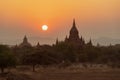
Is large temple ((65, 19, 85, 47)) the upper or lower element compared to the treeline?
upper

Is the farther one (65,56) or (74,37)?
(74,37)

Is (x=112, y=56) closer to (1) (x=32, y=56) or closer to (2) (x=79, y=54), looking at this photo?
(2) (x=79, y=54)

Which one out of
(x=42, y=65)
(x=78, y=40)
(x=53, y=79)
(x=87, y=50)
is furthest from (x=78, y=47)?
(x=53, y=79)

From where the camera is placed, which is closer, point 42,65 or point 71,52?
point 42,65

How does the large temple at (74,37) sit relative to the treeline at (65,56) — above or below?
above

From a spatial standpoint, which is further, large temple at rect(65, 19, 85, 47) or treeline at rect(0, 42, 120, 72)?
large temple at rect(65, 19, 85, 47)

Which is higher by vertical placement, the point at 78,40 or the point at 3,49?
the point at 78,40

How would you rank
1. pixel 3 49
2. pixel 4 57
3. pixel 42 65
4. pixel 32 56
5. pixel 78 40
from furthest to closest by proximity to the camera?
pixel 78 40, pixel 42 65, pixel 32 56, pixel 3 49, pixel 4 57

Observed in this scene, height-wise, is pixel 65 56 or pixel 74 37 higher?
pixel 74 37

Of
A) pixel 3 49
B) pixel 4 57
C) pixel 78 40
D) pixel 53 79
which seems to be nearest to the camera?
pixel 53 79

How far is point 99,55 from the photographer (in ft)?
350

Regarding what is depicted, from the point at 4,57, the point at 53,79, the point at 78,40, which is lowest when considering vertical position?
the point at 53,79

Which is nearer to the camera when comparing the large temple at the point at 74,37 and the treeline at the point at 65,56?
the treeline at the point at 65,56

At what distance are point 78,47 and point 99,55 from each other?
10.4 meters
